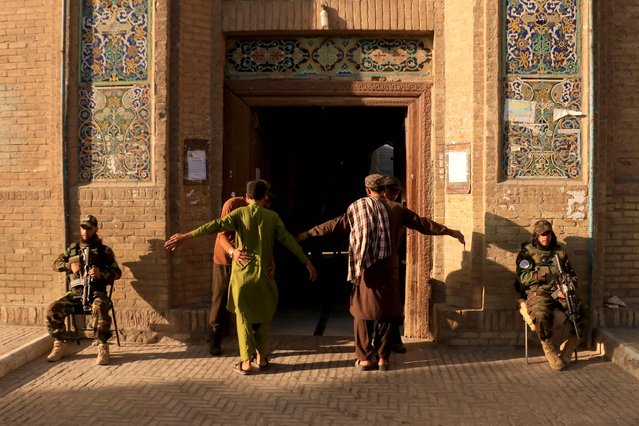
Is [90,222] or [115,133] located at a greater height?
[115,133]

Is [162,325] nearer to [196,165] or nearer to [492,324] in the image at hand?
[196,165]

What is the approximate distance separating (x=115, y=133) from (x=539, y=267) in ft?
14.9

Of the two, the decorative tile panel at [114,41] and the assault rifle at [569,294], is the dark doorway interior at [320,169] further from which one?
the assault rifle at [569,294]

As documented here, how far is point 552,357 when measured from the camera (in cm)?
523

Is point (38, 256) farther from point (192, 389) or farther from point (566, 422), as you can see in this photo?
point (566, 422)

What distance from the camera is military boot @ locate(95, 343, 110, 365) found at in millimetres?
5371

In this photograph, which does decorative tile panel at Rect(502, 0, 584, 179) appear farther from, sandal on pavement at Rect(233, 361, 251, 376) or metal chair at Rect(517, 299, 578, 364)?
sandal on pavement at Rect(233, 361, 251, 376)

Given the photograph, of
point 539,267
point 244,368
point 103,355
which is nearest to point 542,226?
point 539,267

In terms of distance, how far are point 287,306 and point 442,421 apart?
Result: 4.27m

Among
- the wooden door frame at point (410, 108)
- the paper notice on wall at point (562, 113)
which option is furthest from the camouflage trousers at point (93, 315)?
the paper notice on wall at point (562, 113)

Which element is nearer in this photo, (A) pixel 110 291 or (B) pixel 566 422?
(B) pixel 566 422

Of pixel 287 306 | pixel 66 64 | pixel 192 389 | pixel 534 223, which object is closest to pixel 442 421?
pixel 192 389

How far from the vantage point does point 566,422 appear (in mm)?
4039

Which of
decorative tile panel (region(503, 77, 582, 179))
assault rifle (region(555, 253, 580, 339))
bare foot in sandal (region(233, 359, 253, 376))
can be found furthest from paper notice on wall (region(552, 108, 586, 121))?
bare foot in sandal (region(233, 359, 253, 376))
